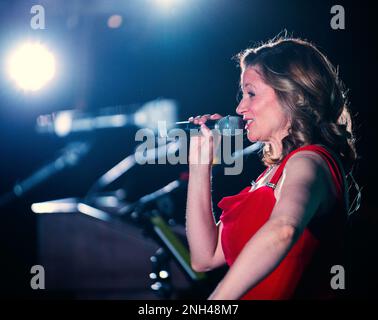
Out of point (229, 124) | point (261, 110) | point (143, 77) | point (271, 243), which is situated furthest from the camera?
point (143, 77)

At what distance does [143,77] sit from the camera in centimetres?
242

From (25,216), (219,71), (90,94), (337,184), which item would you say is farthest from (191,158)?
(25,216)

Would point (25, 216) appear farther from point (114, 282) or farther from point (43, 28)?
point (43, 28)

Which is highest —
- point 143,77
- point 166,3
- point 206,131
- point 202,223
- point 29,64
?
point 166,3

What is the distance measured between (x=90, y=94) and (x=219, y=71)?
2.83 ft

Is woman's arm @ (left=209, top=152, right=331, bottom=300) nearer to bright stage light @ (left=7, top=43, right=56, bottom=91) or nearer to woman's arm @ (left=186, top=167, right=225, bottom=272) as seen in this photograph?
woman's arm @ (left=186, top=167, right=225, bottom=272)

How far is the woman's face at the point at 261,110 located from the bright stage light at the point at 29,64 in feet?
4.94

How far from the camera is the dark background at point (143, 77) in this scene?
2.15m

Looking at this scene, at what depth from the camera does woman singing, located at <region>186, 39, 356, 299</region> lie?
95 cm

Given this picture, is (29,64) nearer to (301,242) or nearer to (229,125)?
(229,125)

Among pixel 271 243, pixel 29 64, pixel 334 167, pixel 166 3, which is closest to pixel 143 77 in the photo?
pixel 166 3

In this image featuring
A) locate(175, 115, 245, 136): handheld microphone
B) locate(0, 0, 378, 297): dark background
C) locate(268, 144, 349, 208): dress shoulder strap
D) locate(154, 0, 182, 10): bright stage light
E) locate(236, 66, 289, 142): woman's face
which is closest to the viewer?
locate(268, 144, 349, 208): dress shoulder strap

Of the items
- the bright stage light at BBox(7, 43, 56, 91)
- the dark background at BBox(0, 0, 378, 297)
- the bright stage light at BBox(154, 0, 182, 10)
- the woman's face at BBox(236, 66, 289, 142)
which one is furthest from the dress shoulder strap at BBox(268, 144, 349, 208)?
the bright stage light at BBox(7, 43, 56, 91)

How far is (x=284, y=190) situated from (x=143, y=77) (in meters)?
1.58
